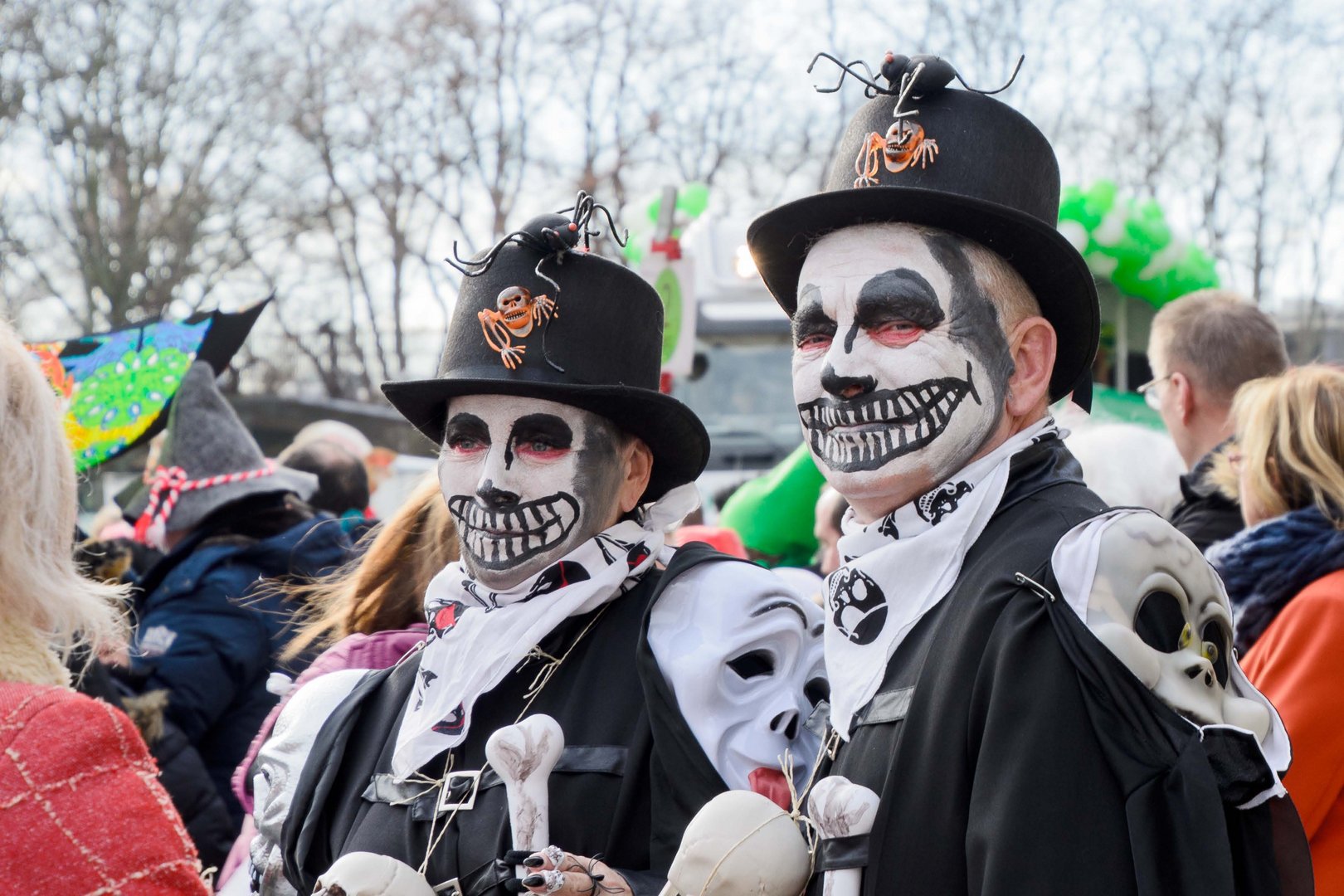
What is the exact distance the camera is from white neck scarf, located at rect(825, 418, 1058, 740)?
80.3 inches

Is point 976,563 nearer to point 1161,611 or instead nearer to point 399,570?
point 1161,611

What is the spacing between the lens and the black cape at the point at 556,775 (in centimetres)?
241

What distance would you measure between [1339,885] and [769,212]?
1838mm

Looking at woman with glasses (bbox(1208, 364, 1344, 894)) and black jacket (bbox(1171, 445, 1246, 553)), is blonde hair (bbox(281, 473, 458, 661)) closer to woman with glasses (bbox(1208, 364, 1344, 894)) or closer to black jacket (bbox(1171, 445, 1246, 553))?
woman with glasses (bbox(1208, 364, 1344, 894))

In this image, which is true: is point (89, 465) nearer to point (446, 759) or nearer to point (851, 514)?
point (446, 759)

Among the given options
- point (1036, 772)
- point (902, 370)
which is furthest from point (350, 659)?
point (1036, 772)

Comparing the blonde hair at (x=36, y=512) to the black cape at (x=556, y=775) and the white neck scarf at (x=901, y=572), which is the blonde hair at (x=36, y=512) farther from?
the white neck scarf at (x=901, y=572)

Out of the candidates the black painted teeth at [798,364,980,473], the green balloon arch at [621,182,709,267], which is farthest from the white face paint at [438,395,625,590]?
the green balloon arch at [621,182,709,267]

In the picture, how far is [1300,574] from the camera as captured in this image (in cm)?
309

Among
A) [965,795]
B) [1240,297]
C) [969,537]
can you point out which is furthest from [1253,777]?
[1240,297]

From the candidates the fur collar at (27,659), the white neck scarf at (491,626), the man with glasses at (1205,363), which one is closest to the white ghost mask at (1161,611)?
the white neck scarf at (491,626)

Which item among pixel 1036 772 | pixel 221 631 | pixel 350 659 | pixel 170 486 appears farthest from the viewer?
pixel 170 486

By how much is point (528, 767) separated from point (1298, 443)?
2.05 meters

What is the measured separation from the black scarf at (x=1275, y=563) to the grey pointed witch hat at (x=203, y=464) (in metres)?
3.03
